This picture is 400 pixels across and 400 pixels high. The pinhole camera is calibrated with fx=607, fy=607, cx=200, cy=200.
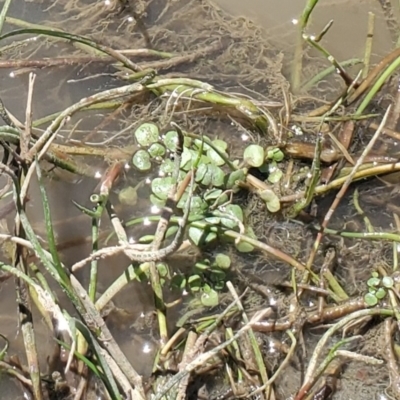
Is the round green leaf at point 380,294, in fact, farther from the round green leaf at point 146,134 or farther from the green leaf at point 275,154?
the round green leaf at point 146,134

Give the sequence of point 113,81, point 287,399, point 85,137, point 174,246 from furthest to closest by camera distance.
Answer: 1. point 113,81
2. point 85,137
3. point 287,399
4. point 174,246

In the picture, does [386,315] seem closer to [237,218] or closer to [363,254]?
[363,254]

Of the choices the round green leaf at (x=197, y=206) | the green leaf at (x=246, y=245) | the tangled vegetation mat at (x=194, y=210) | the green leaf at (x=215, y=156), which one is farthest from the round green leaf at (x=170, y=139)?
the green leaf at (x=246, y=245)

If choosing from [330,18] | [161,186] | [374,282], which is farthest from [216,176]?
[330,18]

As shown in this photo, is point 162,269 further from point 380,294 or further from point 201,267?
point 380,294

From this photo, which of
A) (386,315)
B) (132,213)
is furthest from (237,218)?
(386,315)

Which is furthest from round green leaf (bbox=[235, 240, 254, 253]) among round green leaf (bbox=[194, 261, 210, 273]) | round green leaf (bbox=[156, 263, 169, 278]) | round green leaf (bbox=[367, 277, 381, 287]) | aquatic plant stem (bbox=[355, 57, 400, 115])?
aquatic plant stem (bbox=[355, 57, 400, 115])
